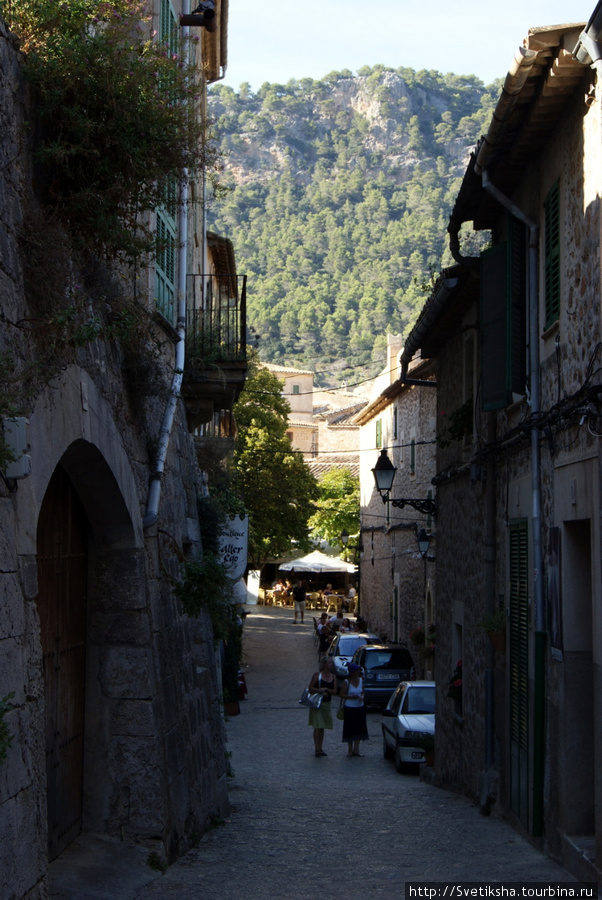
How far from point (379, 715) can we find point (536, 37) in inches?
768

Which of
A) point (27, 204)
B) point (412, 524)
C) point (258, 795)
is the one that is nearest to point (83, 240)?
point (27, 204)

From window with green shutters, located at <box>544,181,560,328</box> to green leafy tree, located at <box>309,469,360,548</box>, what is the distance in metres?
40.5

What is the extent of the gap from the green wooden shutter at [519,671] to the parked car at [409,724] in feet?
18.4

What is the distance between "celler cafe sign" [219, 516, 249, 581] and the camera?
48.6 ft

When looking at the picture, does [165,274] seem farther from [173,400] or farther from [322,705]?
[322,705]

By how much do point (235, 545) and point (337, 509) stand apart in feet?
113

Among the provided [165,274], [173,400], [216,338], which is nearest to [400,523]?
[216,338]

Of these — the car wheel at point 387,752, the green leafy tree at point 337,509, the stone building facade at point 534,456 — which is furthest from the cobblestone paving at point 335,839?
the green leafy tree at point 337,509

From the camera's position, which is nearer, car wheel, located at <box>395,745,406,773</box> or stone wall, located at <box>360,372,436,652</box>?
car wheel, located at <box>395,745,406,773</box>

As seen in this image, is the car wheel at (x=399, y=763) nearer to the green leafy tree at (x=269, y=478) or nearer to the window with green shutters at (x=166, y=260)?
the window with green shutters at (x=166, y=260)

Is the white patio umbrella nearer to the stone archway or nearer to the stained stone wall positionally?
the stained stone wall

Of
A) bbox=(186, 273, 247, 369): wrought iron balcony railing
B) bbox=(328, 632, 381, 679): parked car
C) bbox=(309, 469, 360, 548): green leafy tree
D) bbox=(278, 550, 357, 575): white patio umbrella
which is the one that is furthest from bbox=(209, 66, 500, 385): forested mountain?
bbox=(186, 273, 247, 369): wrought iron balcony railing

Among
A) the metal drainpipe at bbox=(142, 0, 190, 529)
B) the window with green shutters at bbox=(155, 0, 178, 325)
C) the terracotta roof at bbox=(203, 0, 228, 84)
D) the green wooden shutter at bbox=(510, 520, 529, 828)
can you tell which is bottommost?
the green wooden shutter at bbox=(510, 520, 529, 828)

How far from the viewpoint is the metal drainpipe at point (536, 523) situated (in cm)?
819
